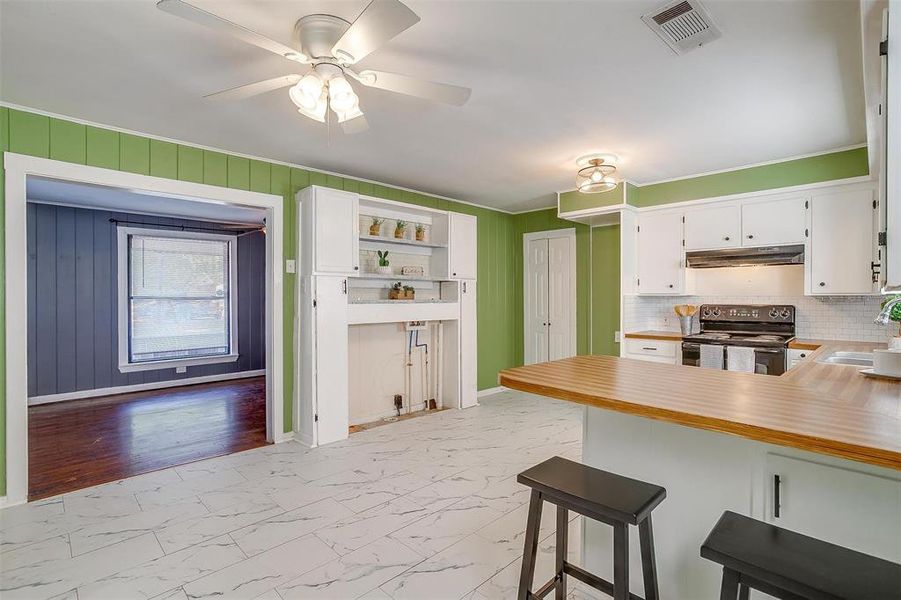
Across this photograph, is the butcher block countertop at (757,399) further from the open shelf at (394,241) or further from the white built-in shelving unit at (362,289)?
the open shelf at (394,241)

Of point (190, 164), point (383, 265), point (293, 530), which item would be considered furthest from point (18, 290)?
point (383, 265)

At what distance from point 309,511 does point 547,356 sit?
3.88 m

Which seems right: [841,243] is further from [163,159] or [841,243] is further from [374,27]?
[163,159]

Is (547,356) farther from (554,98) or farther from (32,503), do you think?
(32,503)

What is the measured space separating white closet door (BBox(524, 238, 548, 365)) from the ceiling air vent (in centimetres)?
383

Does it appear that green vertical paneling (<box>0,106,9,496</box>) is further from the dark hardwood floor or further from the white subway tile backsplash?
the white subway tile backsplash

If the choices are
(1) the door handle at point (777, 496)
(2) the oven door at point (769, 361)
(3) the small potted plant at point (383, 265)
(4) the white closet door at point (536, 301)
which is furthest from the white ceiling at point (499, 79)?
(4) the white closet door at point (536, 301)

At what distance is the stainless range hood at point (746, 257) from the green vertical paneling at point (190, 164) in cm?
447

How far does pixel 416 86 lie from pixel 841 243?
3.66 m

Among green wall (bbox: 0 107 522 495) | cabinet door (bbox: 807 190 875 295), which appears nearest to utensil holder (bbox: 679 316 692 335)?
cabinet door (bbox: 807 190 875 295)

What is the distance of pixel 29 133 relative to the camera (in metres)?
2.81

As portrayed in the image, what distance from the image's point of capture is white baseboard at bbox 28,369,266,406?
5352mm

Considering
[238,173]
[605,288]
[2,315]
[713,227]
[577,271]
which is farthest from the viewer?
[577,271]

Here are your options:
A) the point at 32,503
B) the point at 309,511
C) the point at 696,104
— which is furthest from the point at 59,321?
the point at 696,104
